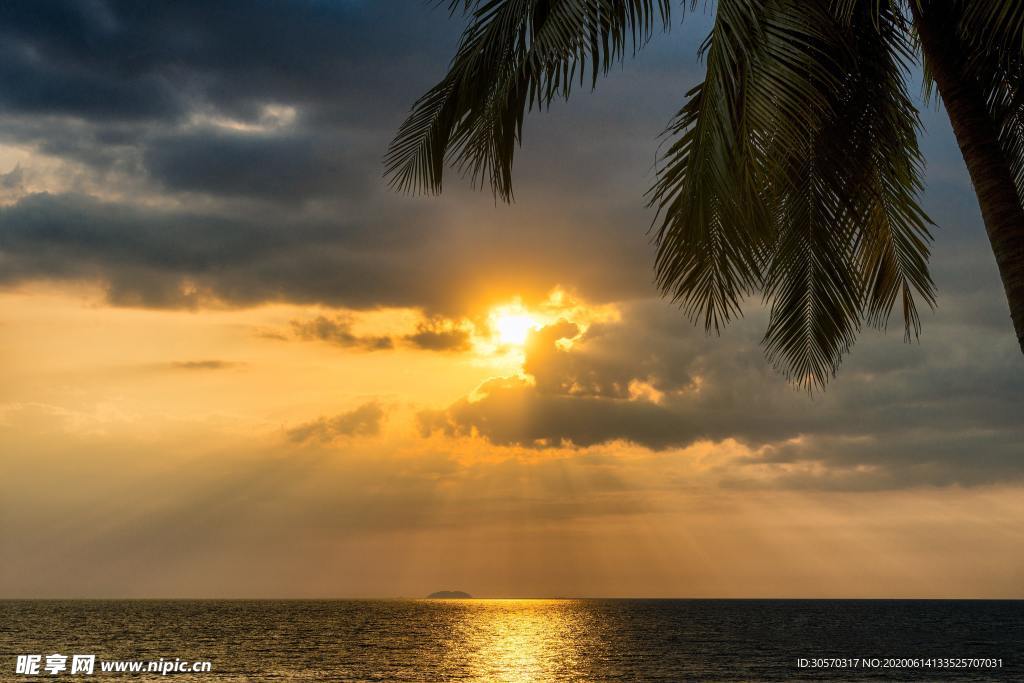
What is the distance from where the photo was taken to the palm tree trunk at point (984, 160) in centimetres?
724

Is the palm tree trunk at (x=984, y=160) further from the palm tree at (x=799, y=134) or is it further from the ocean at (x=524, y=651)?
the ocean at (x=524, y=651)

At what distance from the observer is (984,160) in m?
7.58

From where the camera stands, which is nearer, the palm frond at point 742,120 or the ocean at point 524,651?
the palm frond at point 742,120

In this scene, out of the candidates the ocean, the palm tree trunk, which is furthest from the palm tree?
the ocean

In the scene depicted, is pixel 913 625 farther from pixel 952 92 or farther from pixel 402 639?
pixel 952 92

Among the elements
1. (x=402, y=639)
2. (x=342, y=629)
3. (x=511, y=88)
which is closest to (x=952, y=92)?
(x=511, y=88)

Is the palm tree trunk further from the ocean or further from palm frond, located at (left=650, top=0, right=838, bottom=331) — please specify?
the ocean

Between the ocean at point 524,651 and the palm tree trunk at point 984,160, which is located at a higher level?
the palm tree trunk at point 984,160

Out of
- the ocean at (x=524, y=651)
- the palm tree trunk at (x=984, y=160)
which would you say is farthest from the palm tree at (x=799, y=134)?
the ocean at (x=524, y=651)

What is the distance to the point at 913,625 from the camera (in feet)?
429

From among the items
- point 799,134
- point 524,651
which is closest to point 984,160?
point 799,134

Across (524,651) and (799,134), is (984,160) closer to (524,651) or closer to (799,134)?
(799,134)

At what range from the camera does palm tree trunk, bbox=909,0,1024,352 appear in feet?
23.7

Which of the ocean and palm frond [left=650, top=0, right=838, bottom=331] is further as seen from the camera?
the ocean
